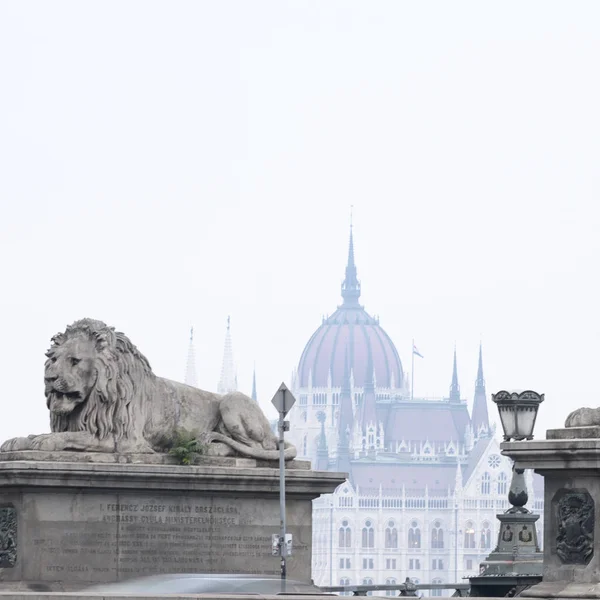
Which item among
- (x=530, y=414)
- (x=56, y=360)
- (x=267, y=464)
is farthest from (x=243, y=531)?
(x=530, y=414)

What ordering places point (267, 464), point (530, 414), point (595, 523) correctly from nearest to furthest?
1. point (595, 523)
2. point (267, 464)
3. point (530, 414)

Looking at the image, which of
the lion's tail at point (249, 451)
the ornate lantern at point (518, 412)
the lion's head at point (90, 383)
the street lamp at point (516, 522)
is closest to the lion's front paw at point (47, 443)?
the lion's head at point (90, 383)

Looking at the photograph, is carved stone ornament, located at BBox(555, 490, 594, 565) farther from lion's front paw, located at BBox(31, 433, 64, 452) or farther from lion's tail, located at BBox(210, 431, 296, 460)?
lion's tail, located at BBox(210, 431, 296, 460)

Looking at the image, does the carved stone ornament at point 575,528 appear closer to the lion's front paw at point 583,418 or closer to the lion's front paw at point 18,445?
the lion's front paw at point 583,418

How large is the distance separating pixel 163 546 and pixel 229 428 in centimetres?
158

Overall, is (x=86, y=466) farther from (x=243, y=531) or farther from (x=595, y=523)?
(x=595, y=523)

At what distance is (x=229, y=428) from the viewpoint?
24.8 metres

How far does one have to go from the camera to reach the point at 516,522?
3011 centimetres

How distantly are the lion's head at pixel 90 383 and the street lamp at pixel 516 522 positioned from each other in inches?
180

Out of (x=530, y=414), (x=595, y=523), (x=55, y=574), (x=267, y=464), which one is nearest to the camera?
(x=595, y=523)

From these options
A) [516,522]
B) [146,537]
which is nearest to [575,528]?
[146,537]

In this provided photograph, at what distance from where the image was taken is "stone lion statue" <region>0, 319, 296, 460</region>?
2378 cm

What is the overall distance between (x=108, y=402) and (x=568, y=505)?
254 inches

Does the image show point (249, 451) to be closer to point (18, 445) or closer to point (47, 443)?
point (47, 443)
